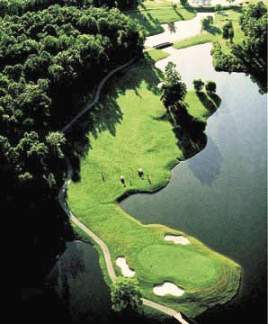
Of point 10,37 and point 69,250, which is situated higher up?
point 10,37

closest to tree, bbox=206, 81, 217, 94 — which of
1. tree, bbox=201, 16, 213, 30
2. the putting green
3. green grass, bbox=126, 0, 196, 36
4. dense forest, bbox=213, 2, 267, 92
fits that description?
dense forest, bbox=213, 2, 267, 92

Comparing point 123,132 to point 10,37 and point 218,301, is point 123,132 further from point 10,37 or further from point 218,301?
A: point 218,301

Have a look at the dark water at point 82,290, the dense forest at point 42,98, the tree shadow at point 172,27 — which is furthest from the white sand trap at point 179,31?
the dark water at point 82,290

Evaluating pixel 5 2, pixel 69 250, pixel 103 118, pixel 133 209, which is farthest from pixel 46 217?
pixel 5 2

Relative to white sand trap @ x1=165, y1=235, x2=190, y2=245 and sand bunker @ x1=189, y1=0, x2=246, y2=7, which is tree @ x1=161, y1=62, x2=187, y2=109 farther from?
sand bunker @ x1=189, y1=0, x2=246, y2=7

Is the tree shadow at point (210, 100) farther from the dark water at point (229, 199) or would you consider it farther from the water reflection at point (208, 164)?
the water reflection at point (208, 164)

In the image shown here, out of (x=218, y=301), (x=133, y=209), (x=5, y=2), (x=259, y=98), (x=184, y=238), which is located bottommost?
(x=218, y=301)
